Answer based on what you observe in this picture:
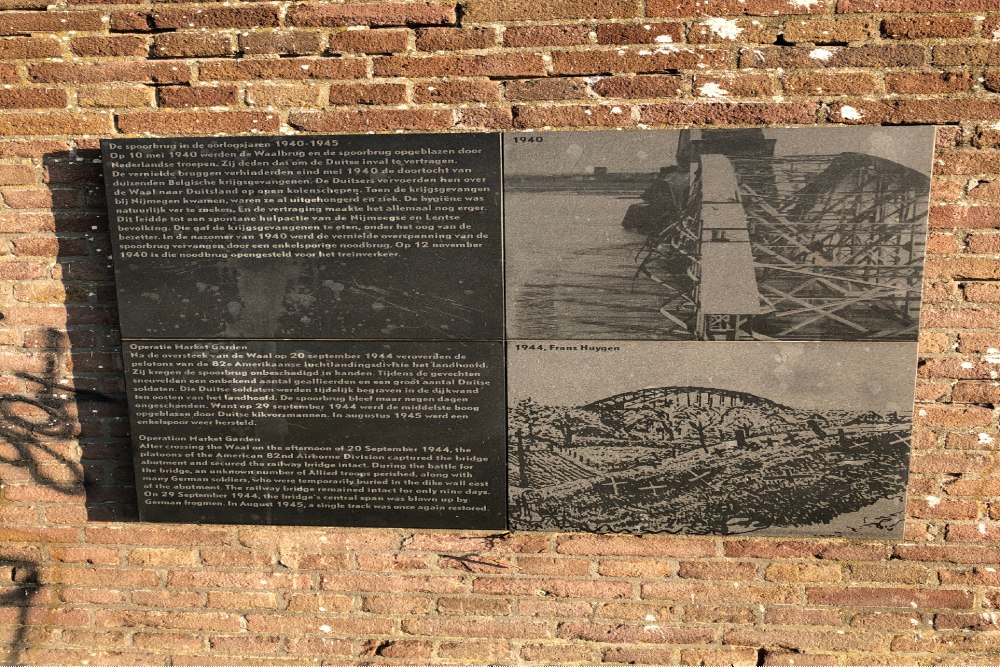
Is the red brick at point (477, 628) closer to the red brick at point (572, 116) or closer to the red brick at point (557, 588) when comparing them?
the red brick at point (557, 588)

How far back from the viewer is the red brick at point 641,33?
2.07 metres

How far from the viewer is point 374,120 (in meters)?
2.16

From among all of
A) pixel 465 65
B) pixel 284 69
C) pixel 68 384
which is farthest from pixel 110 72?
pixel 465 65

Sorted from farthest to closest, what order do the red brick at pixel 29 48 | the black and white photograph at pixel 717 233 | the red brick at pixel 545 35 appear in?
the red brick at pixel 29 48, the red brick at pixel 545 35, the black and white photograph at pixel 717 233

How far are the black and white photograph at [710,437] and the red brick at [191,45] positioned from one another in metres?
1.55

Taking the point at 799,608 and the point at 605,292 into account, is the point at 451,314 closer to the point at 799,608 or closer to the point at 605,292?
the point at 605,292

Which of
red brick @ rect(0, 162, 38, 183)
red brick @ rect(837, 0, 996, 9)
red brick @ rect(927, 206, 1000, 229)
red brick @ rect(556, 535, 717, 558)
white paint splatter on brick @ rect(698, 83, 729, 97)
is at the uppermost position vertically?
red brick @ rect(837, 0, 996, 9)

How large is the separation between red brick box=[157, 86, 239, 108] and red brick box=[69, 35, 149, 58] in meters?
0.17

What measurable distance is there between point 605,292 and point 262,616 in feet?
6.19

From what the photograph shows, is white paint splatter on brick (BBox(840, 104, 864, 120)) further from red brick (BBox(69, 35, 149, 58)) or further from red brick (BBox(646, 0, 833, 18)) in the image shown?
red brick (BBox(69, 35, 149, 58))

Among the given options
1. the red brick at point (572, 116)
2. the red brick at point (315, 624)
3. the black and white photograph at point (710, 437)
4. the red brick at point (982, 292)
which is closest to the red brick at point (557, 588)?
the black and white photograph at point (710, 437)

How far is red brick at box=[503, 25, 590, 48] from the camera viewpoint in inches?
82.5

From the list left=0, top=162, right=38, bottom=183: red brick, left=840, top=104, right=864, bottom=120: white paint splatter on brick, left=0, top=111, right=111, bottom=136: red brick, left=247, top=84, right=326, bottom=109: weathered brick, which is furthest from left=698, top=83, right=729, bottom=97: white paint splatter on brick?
left=0, top=162, right=38, bottom=183: red brick

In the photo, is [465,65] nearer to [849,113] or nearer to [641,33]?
[641,33]
